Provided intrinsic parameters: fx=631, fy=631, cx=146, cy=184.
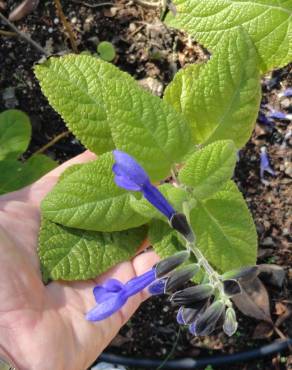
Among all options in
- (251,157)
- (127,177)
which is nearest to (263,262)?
(251,157)

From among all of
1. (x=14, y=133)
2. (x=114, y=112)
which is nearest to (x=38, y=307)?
(x=114, y=112)

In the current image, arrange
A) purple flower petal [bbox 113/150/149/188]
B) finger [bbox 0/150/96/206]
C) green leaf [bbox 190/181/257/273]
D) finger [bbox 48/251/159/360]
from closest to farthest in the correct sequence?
purple flower petal [bbox 113/150/149/188] → green leaf [bbox 190/181/257/273] → finger [bbox 48/251/159/360] → finger [bbox 0/150/96/206]

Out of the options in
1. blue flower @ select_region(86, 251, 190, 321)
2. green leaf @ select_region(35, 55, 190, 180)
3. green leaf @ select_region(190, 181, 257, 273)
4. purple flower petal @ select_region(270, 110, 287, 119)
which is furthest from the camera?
purple flower petal @ select_region(270, 110, 287, 119)

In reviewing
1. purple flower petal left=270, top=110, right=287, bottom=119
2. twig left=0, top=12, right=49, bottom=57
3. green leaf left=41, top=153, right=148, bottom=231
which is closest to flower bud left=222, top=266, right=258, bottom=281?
green leaf left=41, top=153, right=148, bottom=231

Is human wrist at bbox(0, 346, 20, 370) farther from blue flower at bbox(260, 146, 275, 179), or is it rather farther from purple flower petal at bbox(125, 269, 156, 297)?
blue flower at bbox(260, 146, 275, 179)

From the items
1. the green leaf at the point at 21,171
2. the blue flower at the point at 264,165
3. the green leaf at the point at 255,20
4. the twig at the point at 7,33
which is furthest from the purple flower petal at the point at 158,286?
the twig at the point at 7,33

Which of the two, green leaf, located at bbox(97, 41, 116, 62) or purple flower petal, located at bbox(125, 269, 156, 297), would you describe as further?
green leaf, located at bbox(97, 41, 116, 62)

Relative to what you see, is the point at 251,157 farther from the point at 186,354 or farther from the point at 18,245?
the point at 18,245
